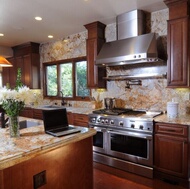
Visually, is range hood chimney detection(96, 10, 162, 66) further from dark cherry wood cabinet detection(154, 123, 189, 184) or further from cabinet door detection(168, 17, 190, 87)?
dark cherry wood cabinet detection(154, 123, 189, 184)

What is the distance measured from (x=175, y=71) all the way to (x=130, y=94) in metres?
1.04

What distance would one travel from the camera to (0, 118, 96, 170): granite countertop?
114cm

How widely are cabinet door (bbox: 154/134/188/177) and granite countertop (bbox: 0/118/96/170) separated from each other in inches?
53.1

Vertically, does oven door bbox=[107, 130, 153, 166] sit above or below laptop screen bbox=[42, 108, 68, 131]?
below

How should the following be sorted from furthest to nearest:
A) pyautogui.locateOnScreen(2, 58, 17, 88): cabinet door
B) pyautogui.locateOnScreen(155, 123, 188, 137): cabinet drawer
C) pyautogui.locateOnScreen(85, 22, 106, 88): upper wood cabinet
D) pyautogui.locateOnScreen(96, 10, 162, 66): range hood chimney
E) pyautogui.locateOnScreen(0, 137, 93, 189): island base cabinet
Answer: pyautogui.locateOnScreen(2, 58, 17, 88): cabinet door, pyautogui.locateOnScreen(85, 22, 106, 88): upper wood cabinet, pyautogui.locateOnScreen(96, 10, 162, 66): range hood chimney, pyautogui.locateOnScreen(155, 123, 188, 137): cabinet drawer, pyautogui.locateOnScreen(0, 137, 93, 189): island base cabinet

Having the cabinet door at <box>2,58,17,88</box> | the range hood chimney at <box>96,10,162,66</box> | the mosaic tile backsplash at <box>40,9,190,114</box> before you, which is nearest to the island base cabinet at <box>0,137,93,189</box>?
the range hood chimney at <box>96,10,162,66</box>

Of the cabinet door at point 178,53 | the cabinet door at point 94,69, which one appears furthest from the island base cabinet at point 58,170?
the cabinet door at point 94,69

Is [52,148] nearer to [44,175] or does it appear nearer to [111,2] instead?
[44,175]

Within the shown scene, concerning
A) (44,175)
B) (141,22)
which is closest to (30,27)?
(141,22)

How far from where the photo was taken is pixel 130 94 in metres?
3.56

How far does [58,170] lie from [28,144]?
359 mm

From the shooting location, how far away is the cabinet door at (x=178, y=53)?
104 inches

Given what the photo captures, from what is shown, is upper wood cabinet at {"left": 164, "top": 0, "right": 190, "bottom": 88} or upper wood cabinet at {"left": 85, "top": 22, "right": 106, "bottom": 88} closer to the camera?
upper wood cabinet at {"left": 164, "top": 0, "right": 190, "bottom": 88}

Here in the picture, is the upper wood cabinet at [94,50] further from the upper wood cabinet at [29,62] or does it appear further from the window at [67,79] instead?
the upper wood cabinet at [29,62]
